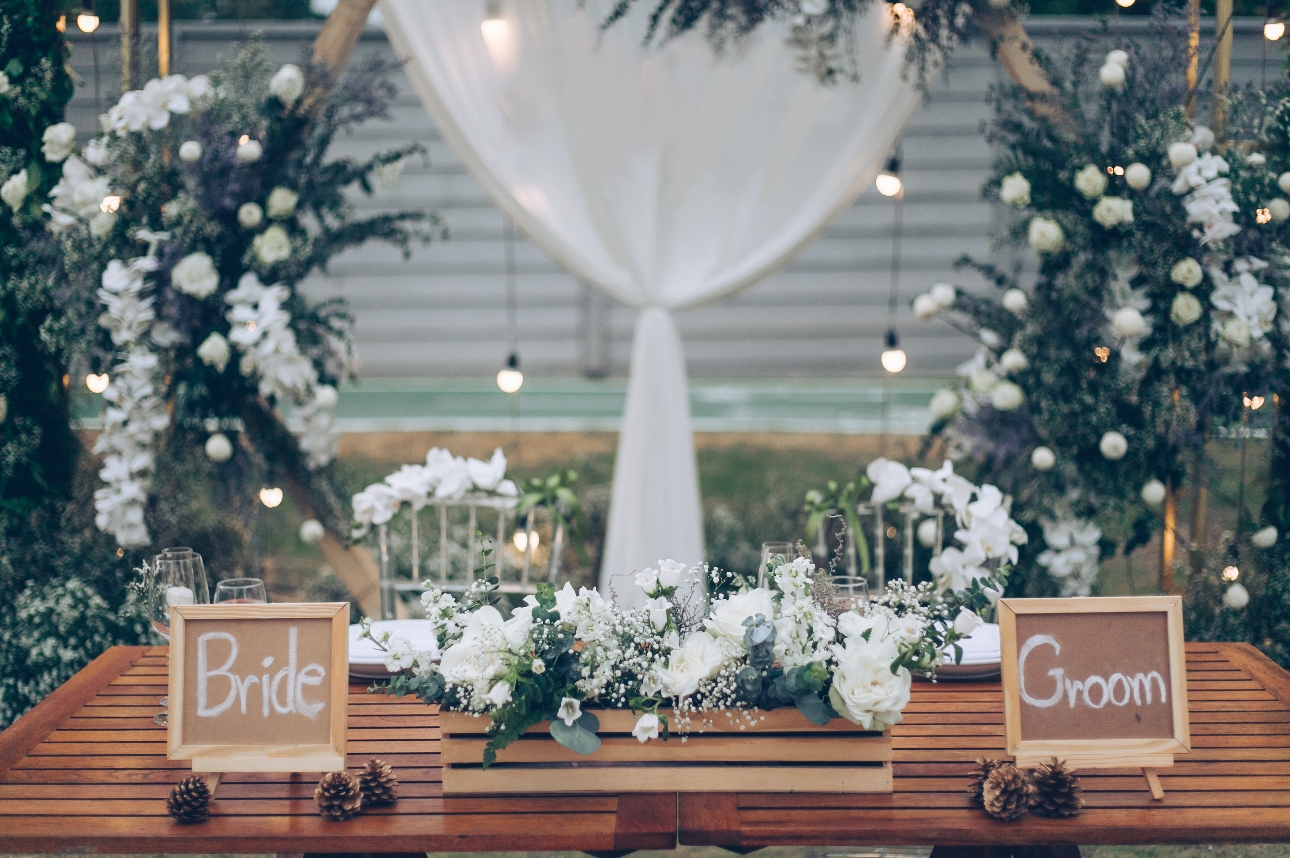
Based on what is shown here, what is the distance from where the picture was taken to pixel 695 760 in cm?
141

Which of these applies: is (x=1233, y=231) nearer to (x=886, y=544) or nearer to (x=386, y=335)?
(x=886, y=544)

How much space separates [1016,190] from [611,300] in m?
3.58

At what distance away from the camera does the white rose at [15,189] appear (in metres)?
2.79

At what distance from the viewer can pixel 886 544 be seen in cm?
364

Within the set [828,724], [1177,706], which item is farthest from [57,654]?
[1177,706]

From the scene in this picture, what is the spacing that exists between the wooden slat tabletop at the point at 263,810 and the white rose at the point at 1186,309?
2027 millimetres

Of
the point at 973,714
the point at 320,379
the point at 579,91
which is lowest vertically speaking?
the point at 973,714

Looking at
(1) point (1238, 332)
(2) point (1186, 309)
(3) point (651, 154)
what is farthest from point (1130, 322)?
(3) point (651, 154)

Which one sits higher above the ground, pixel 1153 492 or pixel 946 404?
pixel 946 404

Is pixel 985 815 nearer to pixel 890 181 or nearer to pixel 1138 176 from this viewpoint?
pixel 1138 176

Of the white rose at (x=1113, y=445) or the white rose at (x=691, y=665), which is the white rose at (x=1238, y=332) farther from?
the white rose at (x=691, y=665)

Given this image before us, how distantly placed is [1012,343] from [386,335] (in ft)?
13.7

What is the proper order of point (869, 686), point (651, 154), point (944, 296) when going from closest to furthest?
point (869, 686), point (944, 296), point (651, 154)

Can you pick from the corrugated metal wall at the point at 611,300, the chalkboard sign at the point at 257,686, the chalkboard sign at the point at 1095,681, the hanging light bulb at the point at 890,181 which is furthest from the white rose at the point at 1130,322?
the corrugated metal wall at the point at 611,300
